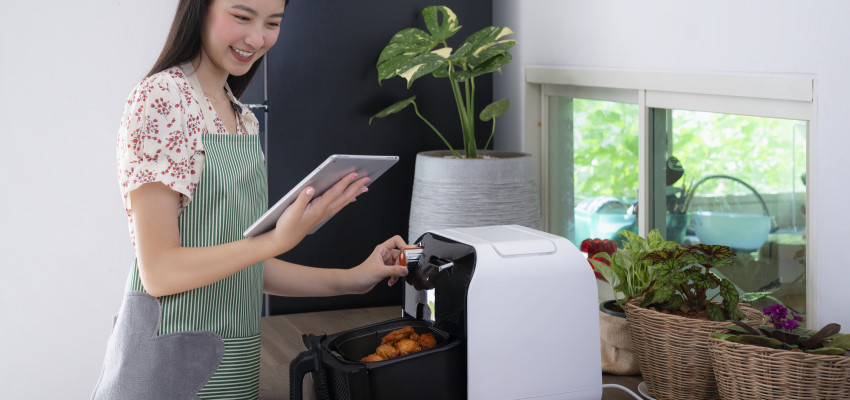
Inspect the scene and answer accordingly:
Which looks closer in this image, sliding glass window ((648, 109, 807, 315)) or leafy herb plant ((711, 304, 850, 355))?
leafy herb plant ((711, 304, 850, 355))

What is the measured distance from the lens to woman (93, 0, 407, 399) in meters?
1.13

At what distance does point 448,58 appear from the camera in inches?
89.0

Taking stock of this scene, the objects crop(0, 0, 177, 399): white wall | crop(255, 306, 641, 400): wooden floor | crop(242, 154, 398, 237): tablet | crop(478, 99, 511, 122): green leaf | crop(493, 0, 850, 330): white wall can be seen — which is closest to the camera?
crop(242, 154, 398, 237): tablet

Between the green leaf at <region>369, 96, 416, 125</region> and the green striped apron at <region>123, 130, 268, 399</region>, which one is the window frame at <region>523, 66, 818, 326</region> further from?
the green striped apron at <region>123, 130, 268, 399</region>

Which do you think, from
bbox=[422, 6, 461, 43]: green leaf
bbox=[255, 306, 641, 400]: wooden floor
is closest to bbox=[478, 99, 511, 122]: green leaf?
bbox=[422, 6, 461, 43]: green leaf

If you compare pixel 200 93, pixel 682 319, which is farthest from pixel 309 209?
pixel 682 319

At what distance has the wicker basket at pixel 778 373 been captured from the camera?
1121 millimetres

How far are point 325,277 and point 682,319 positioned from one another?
616 mm

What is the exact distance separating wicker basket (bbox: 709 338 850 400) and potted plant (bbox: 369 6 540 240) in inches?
43.1

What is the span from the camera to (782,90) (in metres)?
1.55

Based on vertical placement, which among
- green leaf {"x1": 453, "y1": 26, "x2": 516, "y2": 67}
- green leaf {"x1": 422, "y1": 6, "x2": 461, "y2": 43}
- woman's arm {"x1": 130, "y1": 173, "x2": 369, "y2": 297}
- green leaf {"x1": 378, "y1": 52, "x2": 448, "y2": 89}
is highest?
green leaf {"x1": 422, "y1": 6, "x2": 461, "y2": 43}

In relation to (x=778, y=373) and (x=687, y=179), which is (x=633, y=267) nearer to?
(x=778, y=373)

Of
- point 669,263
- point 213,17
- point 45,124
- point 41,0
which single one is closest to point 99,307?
point 45,124

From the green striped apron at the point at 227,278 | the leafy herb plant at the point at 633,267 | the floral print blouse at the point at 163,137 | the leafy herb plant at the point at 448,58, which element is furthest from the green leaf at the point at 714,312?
the leafy herb plant at the point at 448,58
